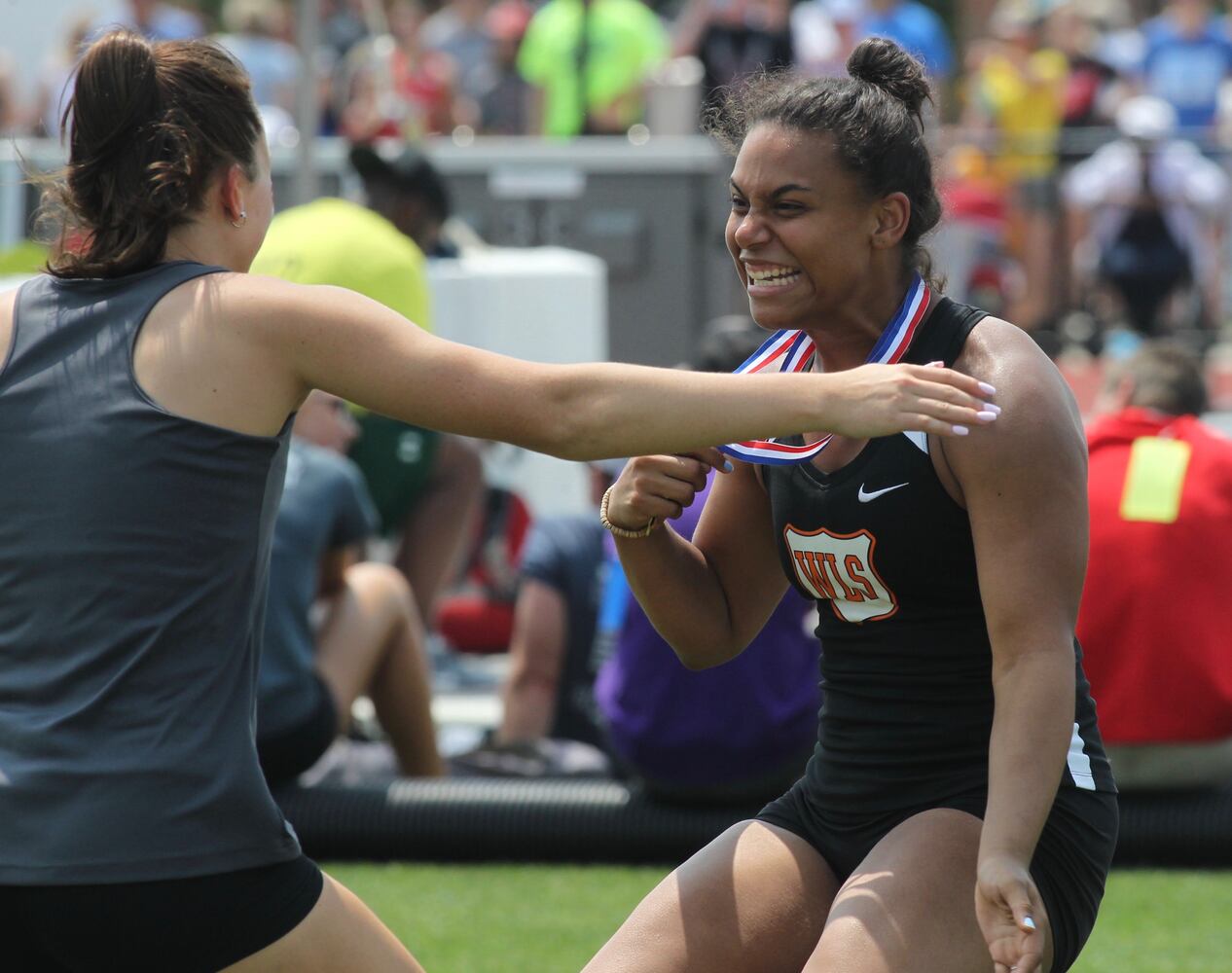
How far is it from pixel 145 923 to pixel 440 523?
16.9 ft

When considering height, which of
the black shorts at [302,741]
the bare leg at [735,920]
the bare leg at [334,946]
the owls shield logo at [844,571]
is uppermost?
the owls shield logo at [844,571]

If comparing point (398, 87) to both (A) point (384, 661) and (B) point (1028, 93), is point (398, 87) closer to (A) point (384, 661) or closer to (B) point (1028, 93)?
(B) point (1028, 93)

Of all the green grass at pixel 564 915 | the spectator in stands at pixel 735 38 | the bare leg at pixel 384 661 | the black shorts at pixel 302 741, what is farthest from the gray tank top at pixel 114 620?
the spectator in stands at pixel 735 38

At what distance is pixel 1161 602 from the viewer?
541 centimetres

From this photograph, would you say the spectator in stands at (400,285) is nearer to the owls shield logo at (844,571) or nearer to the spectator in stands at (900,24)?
the owls shield logo at (844,571)

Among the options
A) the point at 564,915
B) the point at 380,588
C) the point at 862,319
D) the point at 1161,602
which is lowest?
the point at 564,915

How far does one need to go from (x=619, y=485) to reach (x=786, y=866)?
2.04ft

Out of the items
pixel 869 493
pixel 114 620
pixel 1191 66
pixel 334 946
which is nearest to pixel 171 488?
pixel 114 620

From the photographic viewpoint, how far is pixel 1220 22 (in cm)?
1430

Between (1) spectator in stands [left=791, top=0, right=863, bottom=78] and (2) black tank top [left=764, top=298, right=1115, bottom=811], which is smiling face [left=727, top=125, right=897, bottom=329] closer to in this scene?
(2) black tank top [left=764, top=298, right=1115, bottom=811]

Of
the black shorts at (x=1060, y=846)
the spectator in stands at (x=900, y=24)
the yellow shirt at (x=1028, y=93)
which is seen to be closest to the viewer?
the black shorts at (x=1060, y=846)

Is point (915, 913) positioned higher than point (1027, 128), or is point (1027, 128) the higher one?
point (915, 913)

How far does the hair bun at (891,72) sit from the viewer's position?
9.64 ft

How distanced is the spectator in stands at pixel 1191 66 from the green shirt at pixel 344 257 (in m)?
8.52
